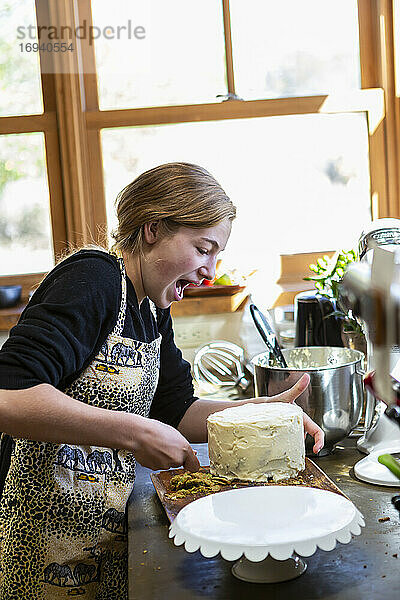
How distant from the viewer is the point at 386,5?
9.34 ft

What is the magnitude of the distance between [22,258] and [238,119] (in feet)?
3.33

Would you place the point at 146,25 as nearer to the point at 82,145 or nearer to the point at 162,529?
the point at 82,145

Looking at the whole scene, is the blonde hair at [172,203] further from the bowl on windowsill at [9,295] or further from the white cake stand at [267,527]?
the bowl on windowsill at [9,295]

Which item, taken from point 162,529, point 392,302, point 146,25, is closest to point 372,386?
point 392,302

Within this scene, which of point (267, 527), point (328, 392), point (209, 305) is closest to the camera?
point (267, 527)

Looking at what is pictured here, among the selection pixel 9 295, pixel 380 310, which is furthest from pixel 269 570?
pixel 9 295

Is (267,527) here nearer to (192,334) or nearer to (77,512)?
(77,512)

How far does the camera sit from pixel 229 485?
1.23 metres

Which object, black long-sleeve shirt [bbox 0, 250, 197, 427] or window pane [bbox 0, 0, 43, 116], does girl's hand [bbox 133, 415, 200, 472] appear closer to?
black long-sleeve shirt [bbox 0, 250, 197, 427]

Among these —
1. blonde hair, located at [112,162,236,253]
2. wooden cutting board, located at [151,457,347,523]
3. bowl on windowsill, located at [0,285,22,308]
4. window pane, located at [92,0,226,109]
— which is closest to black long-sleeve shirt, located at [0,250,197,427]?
blonde hair, located at [112,162,236,253]

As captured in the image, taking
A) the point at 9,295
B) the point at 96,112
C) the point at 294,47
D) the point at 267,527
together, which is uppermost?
the point at 294,47

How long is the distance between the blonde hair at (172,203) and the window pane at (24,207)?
4.80 feet

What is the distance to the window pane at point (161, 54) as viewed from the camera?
2.87 meters

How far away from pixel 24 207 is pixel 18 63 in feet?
1.81
